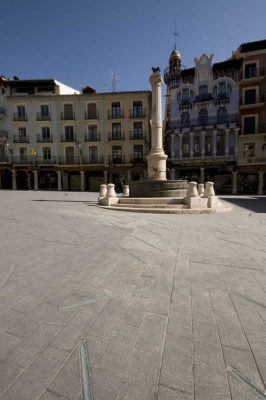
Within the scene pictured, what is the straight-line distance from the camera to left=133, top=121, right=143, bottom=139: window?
3134 centimetres

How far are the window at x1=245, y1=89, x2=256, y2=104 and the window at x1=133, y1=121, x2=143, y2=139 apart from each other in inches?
530

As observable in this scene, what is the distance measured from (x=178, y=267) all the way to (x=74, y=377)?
2.49 metres

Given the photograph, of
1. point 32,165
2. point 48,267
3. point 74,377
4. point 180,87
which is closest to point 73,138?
point 32,165

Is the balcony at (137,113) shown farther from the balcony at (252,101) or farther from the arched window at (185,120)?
the balcony at (252,101)

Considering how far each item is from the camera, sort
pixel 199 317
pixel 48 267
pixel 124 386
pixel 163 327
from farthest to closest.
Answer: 1. pixel 48 267
2. pixel 199 317
3. pixel 163 327
4. pixel 124 386

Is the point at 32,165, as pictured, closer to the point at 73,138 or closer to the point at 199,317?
the point at 73,138

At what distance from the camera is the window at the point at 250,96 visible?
26003mm

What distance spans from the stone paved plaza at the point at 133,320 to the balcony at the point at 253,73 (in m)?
27.9

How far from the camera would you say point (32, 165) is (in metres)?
A: 31.4

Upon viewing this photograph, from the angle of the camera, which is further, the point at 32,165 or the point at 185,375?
the point at 32,165

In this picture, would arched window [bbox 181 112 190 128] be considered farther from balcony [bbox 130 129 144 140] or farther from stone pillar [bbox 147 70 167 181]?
stone pillar [bbox 147 70 167 181]

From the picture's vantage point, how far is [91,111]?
3186cm

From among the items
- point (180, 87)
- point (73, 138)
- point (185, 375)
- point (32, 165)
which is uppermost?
point (180, 87)

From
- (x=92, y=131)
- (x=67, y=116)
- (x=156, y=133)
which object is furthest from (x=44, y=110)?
(x=156, y=133)
